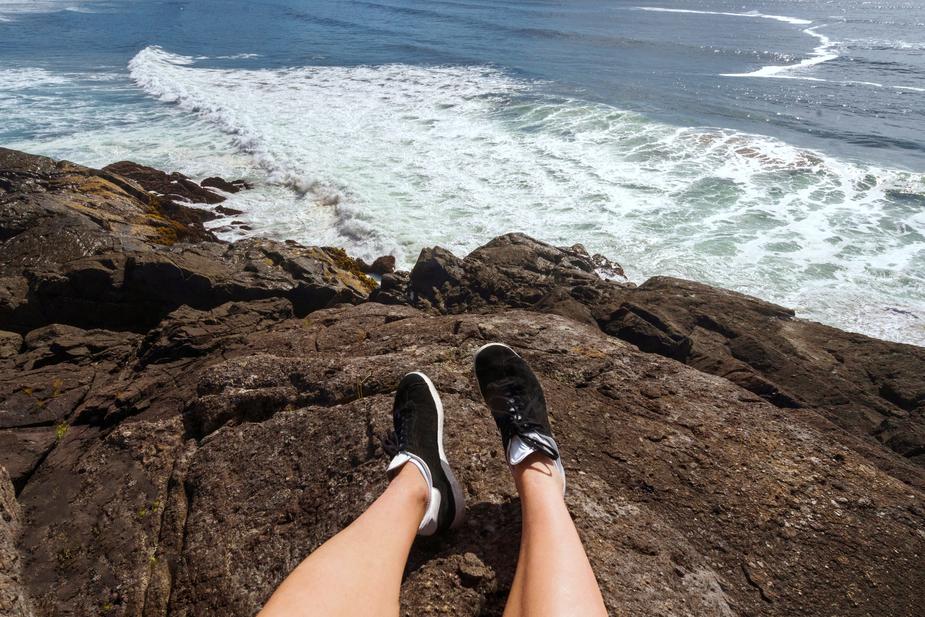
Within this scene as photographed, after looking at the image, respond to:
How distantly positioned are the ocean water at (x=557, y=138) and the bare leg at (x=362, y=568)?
7.84 meters

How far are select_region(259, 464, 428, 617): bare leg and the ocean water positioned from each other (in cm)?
784

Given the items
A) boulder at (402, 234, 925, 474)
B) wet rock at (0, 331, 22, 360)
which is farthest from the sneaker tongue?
wet rock at (0, 331, 22, 360)

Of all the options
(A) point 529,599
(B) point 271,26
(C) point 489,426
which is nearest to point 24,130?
(C) point 489,426

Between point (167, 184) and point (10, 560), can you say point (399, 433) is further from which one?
point (167, 184)

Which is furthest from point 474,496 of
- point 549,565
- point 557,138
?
point 557,138

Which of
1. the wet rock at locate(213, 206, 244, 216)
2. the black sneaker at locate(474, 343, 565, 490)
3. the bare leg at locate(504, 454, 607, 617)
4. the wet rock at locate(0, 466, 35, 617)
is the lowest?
the wet rock at locate(213, 206, 244, 216)

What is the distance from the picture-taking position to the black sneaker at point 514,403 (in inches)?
114

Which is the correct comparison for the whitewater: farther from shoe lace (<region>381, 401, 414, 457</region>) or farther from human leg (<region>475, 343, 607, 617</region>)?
shoe lace (<region>381, 401, 414, 457</region>)

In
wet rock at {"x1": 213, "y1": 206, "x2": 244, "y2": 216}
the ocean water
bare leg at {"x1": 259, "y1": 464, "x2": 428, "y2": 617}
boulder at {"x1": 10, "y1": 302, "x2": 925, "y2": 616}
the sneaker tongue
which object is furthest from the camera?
wet rock at {"x1": 213, "y1": 206, "x2": 244, "y2": 216}

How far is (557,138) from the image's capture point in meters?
16.3

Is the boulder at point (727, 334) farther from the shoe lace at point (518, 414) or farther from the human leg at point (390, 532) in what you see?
the human leg at point (390, 532)

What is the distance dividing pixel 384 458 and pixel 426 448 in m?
0.32

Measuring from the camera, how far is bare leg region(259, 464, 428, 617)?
2.10 metres

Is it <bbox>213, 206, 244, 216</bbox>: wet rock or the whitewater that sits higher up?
the whitewater
